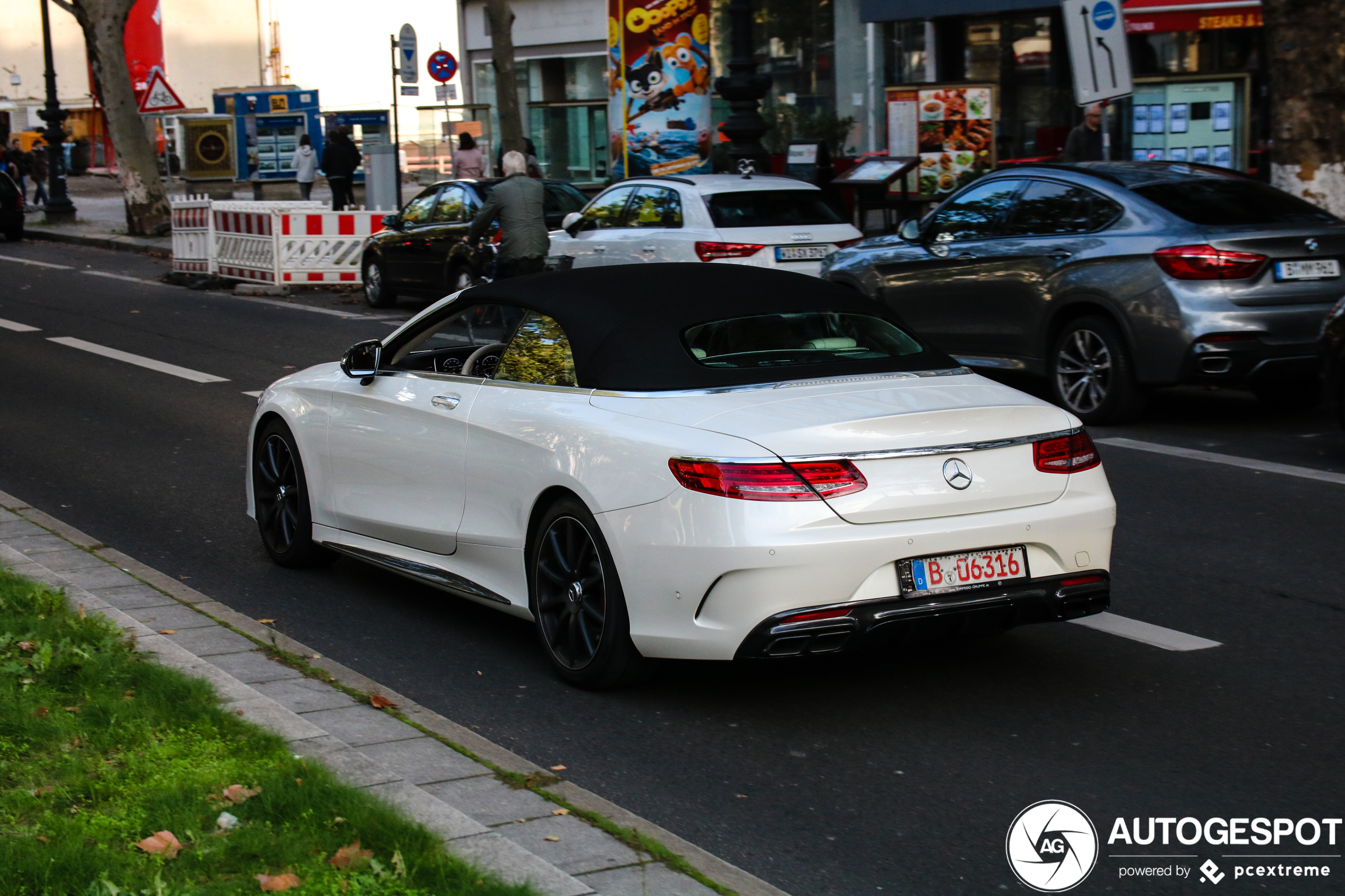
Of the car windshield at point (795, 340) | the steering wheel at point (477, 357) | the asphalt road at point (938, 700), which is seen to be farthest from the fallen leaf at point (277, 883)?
the steering wheel at point (477, 357)

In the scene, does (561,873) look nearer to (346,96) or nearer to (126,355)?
(126,355)

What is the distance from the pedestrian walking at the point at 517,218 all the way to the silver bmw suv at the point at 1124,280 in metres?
4.52

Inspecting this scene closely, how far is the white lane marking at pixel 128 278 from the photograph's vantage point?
23.0m

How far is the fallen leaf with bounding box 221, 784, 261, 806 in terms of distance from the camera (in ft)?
13.6

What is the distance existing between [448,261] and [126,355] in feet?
13.7

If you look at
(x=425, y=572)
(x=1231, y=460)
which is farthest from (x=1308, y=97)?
(x=425, y=572)

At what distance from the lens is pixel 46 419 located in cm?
→ 1171

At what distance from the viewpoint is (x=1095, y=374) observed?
10.8 m

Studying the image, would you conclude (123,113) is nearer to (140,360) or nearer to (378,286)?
(378,286)

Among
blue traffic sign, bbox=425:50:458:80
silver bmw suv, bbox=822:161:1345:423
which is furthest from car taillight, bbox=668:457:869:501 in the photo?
blue traffic sign, bbox=425:50:458:80

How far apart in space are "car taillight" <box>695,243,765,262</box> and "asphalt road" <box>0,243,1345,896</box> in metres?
5.66

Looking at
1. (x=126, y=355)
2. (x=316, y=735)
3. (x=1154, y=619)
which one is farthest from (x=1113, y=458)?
(x=126, y=355)

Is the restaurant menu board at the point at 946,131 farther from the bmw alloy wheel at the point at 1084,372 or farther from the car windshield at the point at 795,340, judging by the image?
the car windshield at the point at 795,340

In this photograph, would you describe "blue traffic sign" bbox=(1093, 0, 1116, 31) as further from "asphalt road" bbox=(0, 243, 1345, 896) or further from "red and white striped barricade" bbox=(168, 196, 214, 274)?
"red and white striped barricade" bbox=(168, 196, 214, 274)
